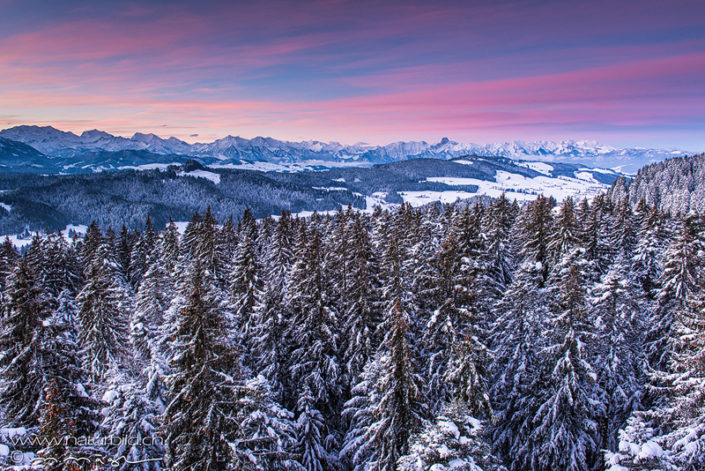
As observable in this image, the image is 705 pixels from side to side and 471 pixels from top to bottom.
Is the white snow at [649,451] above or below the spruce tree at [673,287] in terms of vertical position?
below

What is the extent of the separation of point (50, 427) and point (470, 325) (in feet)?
55.0

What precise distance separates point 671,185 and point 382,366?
174053 millimetres

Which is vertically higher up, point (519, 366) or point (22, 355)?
point (22, 355)

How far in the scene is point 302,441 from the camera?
70.0 ft

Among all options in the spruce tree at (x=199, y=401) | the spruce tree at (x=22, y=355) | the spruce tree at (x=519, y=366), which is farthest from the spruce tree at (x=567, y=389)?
the spruce tree at (x=22, y=355)

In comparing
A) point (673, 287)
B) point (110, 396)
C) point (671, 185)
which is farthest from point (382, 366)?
point (671, 185)

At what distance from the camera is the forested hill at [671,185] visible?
115 metres

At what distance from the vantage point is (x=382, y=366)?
17531 millimetres

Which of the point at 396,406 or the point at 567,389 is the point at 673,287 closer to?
the point at 567,389

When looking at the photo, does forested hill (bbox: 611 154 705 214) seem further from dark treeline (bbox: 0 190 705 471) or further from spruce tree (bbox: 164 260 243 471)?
spruce tree (bbox: 164 260 243 471)

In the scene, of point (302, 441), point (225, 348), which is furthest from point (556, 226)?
point (225, 348)

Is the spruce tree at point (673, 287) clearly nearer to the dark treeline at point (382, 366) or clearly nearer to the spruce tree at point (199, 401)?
the dark treeline at point (382, 366)

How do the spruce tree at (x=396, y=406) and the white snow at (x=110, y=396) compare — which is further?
the spruce tree at (x=396, y=406)

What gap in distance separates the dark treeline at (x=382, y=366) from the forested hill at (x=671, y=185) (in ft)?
368
